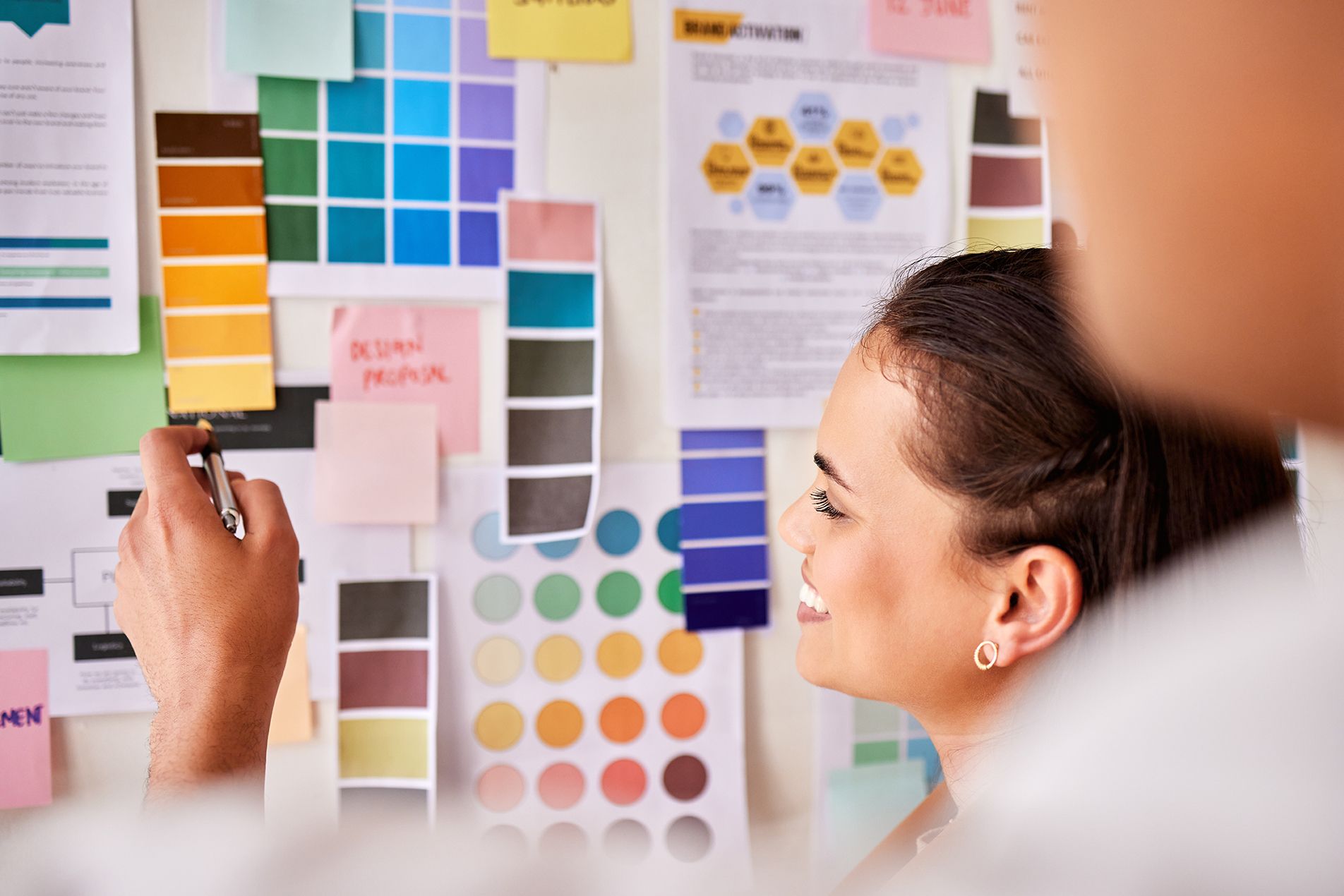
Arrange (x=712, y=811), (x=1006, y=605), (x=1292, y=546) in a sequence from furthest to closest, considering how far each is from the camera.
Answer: (x=712, y=811)
(x=1006, y=605)
(x=1292, y=546)

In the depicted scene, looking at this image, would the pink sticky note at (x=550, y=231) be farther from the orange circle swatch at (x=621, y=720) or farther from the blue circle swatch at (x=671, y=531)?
the orange circle swatch at (x=621, y=720)

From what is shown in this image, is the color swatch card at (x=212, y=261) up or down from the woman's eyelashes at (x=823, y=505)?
up

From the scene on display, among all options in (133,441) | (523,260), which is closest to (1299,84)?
(523,260)

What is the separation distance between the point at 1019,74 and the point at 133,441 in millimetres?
917

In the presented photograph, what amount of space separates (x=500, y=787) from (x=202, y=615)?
17.3 inches

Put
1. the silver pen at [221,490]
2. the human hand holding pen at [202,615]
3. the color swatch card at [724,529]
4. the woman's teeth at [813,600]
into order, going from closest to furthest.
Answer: the human hand holding pen at [202,615]
the silver pen at [221,490]
the woman's teeth at [813,600]
the color swatch card at [724,529]

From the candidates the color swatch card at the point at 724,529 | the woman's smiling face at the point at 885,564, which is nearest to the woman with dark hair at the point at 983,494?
the woman's smiling face at the point at 885,564

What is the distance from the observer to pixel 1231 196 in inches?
7.7

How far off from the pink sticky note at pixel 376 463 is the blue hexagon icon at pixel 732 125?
38cm

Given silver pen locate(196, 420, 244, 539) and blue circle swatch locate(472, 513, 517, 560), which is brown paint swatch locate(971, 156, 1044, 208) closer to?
blue circle swatch locate(472, 513, 517, 560)

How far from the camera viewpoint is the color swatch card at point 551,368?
881mm

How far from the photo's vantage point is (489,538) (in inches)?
35.5

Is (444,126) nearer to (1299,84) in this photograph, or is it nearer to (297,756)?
(297,756)

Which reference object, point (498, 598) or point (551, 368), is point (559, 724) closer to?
point (498, 598)
